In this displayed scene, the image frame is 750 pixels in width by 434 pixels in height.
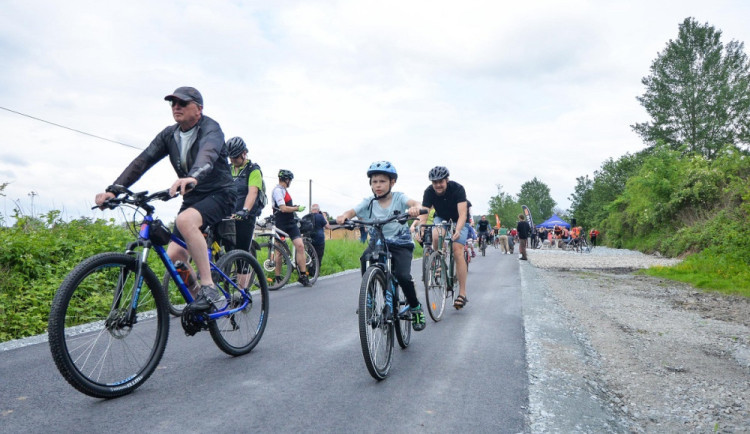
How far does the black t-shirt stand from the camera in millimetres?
7090

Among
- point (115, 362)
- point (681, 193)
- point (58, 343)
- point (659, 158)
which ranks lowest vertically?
point (115, 362)

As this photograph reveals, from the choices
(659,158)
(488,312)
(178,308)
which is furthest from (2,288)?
(659,158)

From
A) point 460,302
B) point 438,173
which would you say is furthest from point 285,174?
point 460,302

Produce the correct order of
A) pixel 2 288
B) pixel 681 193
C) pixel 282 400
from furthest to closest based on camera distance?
pixel 681 193, pixel 2 288, pixel 282 400

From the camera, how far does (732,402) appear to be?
131 inches

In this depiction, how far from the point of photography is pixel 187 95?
3918 millimetres

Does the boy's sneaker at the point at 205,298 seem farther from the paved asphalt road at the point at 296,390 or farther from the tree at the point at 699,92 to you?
the tree at the point at 699,92

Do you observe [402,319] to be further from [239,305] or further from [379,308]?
[239,305]

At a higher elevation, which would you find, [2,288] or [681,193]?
[681,193]

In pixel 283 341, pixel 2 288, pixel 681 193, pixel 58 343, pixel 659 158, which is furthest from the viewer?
pixel 659 158

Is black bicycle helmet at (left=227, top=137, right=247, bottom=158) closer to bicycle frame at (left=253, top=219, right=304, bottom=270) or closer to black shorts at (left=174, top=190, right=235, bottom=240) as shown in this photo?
bicycle frame at (left=253, top=219, right=304, bottom=270)

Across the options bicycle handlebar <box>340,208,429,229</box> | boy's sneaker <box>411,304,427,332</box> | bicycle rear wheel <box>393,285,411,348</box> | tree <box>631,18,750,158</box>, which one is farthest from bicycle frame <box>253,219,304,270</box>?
tree <box>631,18,750,158</box>

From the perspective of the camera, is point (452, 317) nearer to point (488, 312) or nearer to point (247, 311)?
point (488, 312)

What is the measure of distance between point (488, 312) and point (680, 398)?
3458 millimetres
